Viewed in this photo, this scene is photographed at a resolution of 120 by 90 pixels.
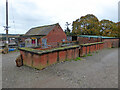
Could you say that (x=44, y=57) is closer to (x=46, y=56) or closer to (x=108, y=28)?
(x=46, y=56)

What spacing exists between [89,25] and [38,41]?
14.9 meters

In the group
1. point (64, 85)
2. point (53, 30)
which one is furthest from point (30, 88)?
point (53, 30)

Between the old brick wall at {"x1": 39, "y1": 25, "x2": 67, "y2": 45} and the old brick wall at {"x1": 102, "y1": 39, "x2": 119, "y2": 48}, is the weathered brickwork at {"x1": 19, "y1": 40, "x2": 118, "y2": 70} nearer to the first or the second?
the old brick wall at {"x1": 39, "y1": 25, "x2": 67, "y2": 45}

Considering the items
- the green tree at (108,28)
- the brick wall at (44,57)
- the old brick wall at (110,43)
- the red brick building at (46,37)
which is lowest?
the brick wall at (44,57)

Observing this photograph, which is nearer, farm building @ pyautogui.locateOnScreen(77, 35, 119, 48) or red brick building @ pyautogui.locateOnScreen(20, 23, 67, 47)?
farm building @ pyautogui.locateOnScreen(77, 35, 119, 48)

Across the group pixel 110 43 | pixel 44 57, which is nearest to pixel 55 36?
pixel 110 43

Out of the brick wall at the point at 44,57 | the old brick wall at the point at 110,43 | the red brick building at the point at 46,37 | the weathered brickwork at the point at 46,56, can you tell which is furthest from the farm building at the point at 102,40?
the brick wall at the point at 44,57

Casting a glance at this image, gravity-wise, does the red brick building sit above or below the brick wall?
above

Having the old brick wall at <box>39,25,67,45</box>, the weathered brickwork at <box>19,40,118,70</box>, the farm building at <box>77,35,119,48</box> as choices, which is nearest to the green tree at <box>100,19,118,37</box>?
the farm building at <box>77,35,119,48</box>

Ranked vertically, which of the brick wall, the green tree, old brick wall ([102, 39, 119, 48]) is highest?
the green tree

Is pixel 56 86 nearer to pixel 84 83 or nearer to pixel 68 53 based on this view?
pixel 84 83

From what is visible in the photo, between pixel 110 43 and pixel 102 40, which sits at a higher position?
pixel 102 40

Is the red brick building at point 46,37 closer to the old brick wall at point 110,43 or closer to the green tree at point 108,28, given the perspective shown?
the old brick wall at point 110,43

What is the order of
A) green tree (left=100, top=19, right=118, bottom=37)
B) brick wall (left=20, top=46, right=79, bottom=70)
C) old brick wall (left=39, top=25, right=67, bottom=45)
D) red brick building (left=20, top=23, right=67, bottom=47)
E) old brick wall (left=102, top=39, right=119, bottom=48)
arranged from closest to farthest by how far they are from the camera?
brick wall (left=20, top=46, right=79, bottom=70)
old brick wall (left=102, top=39, right=119, bottom=48)
red brick building (left=20, top=23, right=67, bottom=47)
old brick wall (left=39, top=25, right=67, bottom=45)
green tree (left=100, top=19, right=118, bottom=37)
